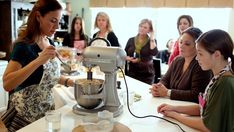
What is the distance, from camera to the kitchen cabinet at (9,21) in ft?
12.0

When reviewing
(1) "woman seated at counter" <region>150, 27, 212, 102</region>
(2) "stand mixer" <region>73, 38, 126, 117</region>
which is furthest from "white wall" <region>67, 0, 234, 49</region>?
(2) "stand mixer" <region>73, 38, 126, 117</region>

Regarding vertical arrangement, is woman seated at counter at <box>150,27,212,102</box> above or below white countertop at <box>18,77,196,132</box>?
above

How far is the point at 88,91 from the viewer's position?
1.38m

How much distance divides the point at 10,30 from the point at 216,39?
312 cm

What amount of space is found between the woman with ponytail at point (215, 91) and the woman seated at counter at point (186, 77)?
0.97ft

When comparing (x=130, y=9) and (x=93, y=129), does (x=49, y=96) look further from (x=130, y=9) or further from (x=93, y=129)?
(x=130, y=9)

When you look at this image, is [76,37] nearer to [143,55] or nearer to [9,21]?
[9,21]

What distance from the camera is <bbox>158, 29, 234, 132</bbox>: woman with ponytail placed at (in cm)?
120

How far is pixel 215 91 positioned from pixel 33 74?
1.03m

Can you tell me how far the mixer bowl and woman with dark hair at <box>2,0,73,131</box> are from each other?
0.27m

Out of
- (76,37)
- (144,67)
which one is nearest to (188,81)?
(144,67)

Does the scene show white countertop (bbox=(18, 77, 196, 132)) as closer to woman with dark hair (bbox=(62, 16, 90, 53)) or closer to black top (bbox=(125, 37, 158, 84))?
black top (bbox=(125, 37, 158, 84))

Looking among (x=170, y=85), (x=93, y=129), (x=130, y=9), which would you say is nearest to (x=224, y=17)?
(x=130, y=9)

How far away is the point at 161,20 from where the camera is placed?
4.61m
